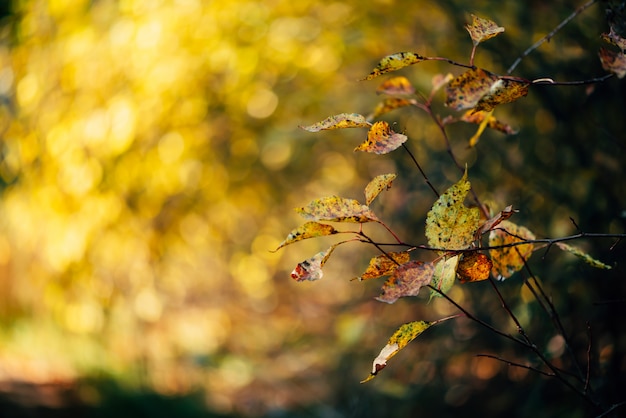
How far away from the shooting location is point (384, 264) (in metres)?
0.58

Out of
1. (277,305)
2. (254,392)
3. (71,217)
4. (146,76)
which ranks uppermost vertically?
(146,76)

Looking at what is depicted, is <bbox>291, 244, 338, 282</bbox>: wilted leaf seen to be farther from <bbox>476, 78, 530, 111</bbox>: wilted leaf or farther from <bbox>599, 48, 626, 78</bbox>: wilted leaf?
<bbox>599, 48, 626, 78</bbox>: wilted leaf

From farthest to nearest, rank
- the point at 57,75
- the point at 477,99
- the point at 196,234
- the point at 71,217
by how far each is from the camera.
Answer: the point at 196,234
the point at 71,217
the point at 57,75
the point at 477,99

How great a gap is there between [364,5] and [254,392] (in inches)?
87.3

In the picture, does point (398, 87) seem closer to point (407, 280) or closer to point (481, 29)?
point (481, 29)

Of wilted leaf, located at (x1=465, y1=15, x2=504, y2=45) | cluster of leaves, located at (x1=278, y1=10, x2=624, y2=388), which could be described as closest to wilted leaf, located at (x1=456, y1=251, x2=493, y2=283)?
cluster of leaves, located at (x1=278, y1=10, x2=624, y2=388)

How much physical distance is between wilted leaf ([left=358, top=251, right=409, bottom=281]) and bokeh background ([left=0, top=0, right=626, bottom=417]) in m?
0.18

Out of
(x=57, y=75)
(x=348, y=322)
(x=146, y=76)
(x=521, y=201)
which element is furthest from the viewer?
(x=146, y=76)

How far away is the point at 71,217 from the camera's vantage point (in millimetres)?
2582

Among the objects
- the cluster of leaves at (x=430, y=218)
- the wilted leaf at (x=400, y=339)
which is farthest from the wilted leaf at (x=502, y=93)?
the wilted leaf at (x=400, y=339)

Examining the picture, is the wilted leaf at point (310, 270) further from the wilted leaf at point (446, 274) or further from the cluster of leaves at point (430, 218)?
the wilted leaf at point (446, 274)

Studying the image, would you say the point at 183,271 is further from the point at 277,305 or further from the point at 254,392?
the point at 254,392

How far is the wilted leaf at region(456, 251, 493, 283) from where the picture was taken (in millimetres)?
568

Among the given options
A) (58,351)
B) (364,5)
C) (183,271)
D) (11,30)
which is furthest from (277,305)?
(11,30)
